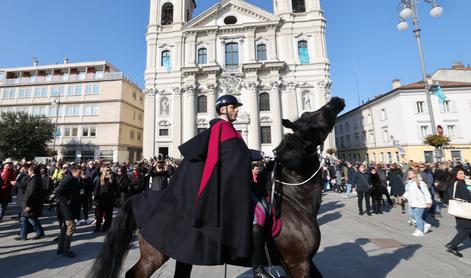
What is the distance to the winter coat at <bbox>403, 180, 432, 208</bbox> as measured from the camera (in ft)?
21.9

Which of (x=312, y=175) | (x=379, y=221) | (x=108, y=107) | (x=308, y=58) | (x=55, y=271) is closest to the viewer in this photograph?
(x=312, y=175)

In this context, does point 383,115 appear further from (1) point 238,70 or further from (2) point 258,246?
(2) point 258,246

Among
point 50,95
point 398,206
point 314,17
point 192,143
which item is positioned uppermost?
point 314,17

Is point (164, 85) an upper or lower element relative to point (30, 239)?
upper

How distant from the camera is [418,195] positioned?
6805 millimetres

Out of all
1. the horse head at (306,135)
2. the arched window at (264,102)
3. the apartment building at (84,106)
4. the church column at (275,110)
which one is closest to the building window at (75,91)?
the apartment building at (84,106)

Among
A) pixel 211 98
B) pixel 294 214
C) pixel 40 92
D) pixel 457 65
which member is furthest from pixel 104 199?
pixel 457 65

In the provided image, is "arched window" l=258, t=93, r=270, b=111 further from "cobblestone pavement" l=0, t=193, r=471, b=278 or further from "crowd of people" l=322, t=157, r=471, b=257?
"cobblestone pavement" l=0, t=193, r=471, b=278

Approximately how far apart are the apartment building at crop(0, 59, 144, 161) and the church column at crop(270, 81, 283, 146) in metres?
22.1

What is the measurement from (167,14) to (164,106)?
48.7 feet

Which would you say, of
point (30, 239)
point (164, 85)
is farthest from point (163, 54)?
point (30, 239)

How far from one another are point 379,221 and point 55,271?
9.32m

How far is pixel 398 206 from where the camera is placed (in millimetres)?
11320

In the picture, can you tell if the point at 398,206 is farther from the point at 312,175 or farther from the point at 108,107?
the point at 108,107
